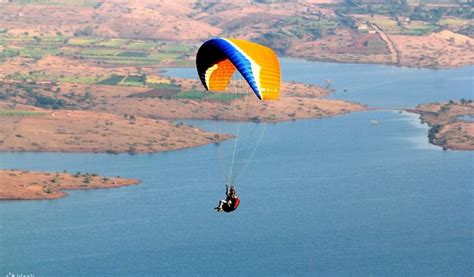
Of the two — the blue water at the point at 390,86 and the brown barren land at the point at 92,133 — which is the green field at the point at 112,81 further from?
the brown barren land at the point at 92,133

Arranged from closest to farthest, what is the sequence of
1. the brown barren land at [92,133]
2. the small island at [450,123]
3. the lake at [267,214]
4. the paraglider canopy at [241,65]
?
the paraglider canopy at [241,65] < the lake at [267,214] < the brown barren land at [92,133] < the small island at [450,123]

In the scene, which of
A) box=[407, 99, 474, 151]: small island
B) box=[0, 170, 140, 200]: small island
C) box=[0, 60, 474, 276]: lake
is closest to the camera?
box=[0, 60, 474, 276]: lake

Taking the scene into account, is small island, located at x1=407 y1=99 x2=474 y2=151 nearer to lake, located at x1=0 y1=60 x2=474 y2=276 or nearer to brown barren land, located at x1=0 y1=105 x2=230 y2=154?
lake, located at x1=0 y1=60 x2=474 y2=276

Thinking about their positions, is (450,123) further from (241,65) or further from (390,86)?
(241,65)

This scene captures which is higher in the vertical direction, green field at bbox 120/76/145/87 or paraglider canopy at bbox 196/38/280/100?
green field at bbox 120/76/145/87

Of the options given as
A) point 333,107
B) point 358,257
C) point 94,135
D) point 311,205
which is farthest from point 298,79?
point 358,257

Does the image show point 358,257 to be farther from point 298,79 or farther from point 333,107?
point 298,79

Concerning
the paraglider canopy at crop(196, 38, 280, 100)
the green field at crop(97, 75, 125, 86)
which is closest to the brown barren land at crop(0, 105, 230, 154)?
the green field at crop(97, 75, 125, 86)

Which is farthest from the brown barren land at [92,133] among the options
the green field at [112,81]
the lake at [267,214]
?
the green field at [112,81]
